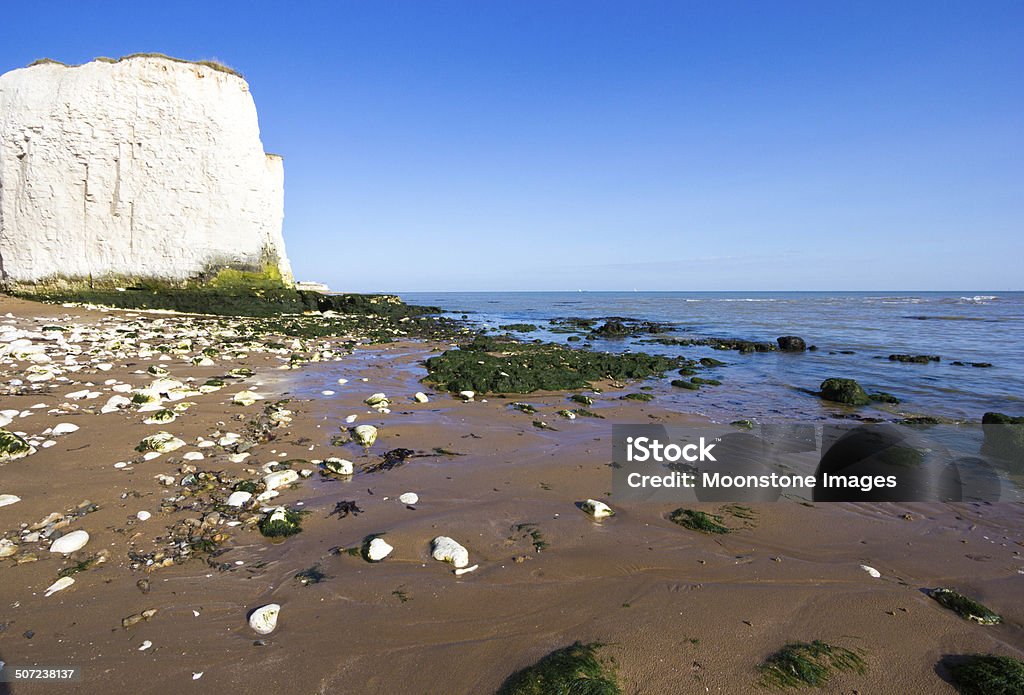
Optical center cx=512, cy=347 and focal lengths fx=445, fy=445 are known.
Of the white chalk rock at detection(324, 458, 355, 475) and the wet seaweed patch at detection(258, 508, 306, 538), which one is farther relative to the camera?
the white chalk rock at detection(324, 458, 355, 475)

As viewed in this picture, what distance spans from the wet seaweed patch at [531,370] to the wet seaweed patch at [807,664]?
6.55m

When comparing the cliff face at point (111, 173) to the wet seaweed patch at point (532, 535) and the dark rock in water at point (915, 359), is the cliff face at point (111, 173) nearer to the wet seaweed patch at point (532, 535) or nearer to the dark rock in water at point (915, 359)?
the wet seaweed patch at point (532, 535)

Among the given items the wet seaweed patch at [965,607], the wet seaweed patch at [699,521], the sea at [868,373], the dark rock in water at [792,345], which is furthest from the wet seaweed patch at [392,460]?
the dark rock in water at [792,345]

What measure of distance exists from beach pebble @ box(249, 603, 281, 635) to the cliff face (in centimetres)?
2539

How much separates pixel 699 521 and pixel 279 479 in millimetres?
3680

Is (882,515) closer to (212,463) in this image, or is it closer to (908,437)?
(908,437)

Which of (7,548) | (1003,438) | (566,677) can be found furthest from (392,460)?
(1003,438)

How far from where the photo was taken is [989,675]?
219cm

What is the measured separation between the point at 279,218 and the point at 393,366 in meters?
24.6

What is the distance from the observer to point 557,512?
12.6 ft

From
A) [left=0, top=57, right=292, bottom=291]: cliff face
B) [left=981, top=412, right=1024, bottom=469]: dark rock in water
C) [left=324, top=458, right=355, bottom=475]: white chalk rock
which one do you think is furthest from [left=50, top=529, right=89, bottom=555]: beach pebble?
[left=0, top=57, right=292, bottom=291]: cliff face

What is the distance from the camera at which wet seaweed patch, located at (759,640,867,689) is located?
7.06 ft

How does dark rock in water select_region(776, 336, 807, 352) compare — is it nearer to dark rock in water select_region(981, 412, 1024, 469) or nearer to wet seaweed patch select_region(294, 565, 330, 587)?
dark rock in water select_region(981, 412, 1024, 469)
